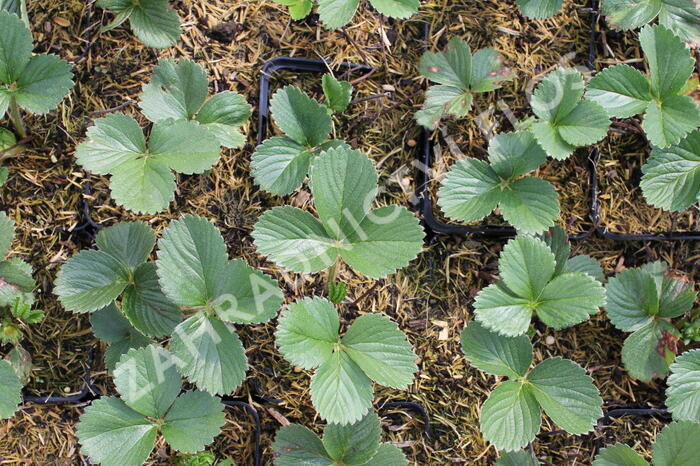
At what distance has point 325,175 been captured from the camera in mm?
1269

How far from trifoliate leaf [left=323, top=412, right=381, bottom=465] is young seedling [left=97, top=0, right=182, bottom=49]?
3.09 ft

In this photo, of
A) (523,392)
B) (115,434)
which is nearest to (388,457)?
(523,392)

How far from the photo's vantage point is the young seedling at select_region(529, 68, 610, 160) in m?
1.45

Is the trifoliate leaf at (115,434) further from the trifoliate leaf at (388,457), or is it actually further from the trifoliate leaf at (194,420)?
the trifoliate leaf at (388,457)

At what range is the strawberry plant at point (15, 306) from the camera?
139cm

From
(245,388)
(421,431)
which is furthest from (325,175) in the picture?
(421,431)

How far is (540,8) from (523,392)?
89 centimetres

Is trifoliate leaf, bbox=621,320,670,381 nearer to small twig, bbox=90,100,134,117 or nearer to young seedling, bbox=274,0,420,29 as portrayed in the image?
young seedling, bbox=274,0,420,29

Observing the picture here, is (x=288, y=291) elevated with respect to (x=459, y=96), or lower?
lower

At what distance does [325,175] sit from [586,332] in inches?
30.9

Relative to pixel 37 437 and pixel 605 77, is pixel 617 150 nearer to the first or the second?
pixel 605 77

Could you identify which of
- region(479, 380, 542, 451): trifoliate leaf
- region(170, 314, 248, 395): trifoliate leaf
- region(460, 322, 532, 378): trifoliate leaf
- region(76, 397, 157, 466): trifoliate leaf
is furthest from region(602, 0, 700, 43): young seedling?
region(76, 397, 157, 466): trifoliate leaf

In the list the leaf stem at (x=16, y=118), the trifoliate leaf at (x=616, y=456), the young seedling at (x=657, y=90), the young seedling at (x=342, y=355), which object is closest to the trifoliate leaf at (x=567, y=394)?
the trifoliate leaf at (x=616, y=456)

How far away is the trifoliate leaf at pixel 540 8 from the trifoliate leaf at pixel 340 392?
922 millimetres
